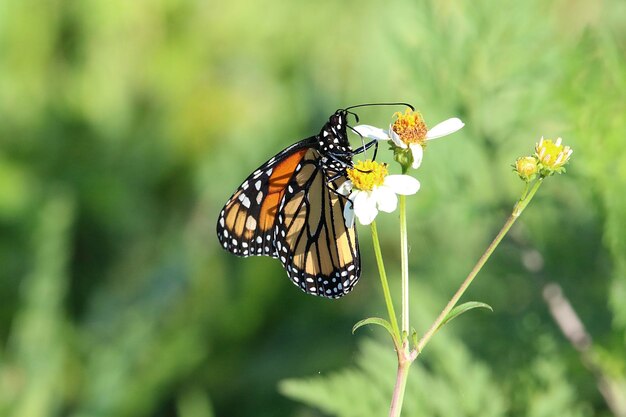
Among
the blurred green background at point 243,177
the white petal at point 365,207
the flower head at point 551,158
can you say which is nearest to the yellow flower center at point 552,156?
the flower head at point 551,158

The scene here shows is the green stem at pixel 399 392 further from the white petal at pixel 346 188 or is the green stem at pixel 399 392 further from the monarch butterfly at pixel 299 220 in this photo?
the monarch butterfly at pixel 299 220

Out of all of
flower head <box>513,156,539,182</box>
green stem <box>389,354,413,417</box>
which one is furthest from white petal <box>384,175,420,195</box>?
green stem <box>389,354,413,417</box>

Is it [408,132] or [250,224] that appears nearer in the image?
[408,132]

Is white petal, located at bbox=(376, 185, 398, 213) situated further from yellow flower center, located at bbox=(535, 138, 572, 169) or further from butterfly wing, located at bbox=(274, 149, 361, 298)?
butterfly wing, located at bbox=(274, 149, 361, 298)

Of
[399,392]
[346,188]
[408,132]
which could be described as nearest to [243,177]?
[346,188]

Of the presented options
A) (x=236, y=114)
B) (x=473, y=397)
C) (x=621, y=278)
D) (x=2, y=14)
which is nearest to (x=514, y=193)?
(x=621, y=278)

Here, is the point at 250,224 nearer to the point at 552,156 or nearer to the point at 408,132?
the point at 408,132
